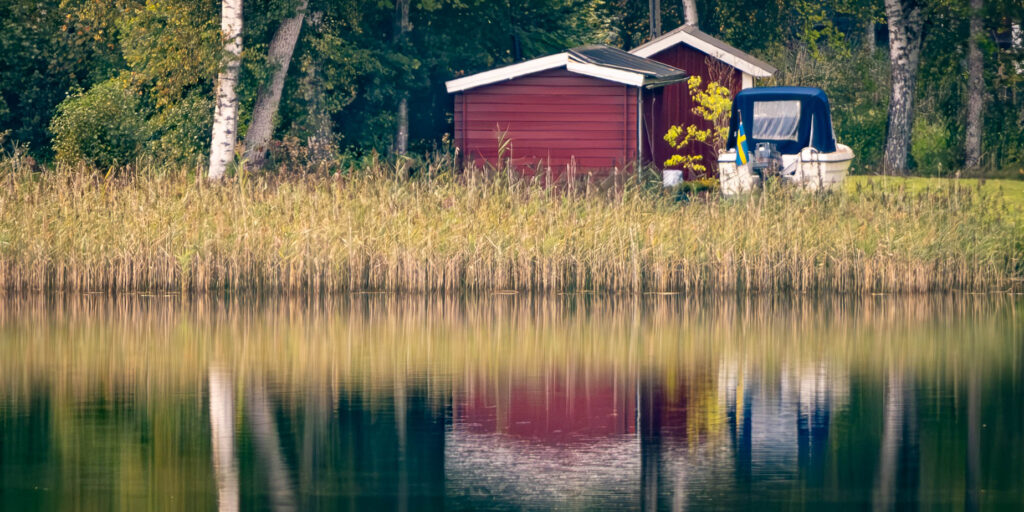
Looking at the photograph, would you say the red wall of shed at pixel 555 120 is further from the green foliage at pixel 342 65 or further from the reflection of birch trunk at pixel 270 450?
the reflection of birch trunk at pixel 270 450

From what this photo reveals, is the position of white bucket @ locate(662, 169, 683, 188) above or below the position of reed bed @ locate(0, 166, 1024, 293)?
above

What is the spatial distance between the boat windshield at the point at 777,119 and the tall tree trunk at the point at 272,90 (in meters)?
9.05

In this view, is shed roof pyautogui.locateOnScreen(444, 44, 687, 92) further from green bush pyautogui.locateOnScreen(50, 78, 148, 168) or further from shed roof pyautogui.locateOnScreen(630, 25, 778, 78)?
green bush pyautogui.locateOnScreen(50, 78, 148, 168)

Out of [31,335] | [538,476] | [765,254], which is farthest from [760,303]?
[538,476]

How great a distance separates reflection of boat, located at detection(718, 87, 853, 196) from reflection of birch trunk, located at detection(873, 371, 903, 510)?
14.7 meters

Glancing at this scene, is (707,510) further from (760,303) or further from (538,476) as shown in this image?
(760,303)

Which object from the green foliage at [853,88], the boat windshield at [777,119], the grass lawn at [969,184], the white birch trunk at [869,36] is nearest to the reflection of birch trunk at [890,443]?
the grass lawn at [969,184]

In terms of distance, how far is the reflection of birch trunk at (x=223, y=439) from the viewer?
27.5 ft

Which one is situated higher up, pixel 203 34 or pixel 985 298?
pixel 203 34

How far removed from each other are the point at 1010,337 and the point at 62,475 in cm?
983

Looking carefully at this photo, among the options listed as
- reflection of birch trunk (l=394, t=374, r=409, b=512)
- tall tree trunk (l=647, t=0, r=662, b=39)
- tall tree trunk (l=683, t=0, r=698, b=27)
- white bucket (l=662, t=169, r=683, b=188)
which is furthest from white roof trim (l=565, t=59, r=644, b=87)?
reflection of birch trunk (l=394, t=374, r=409, b=512)

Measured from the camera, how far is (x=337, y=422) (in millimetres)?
10656

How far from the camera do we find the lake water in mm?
8602

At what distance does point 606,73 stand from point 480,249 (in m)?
12.0
